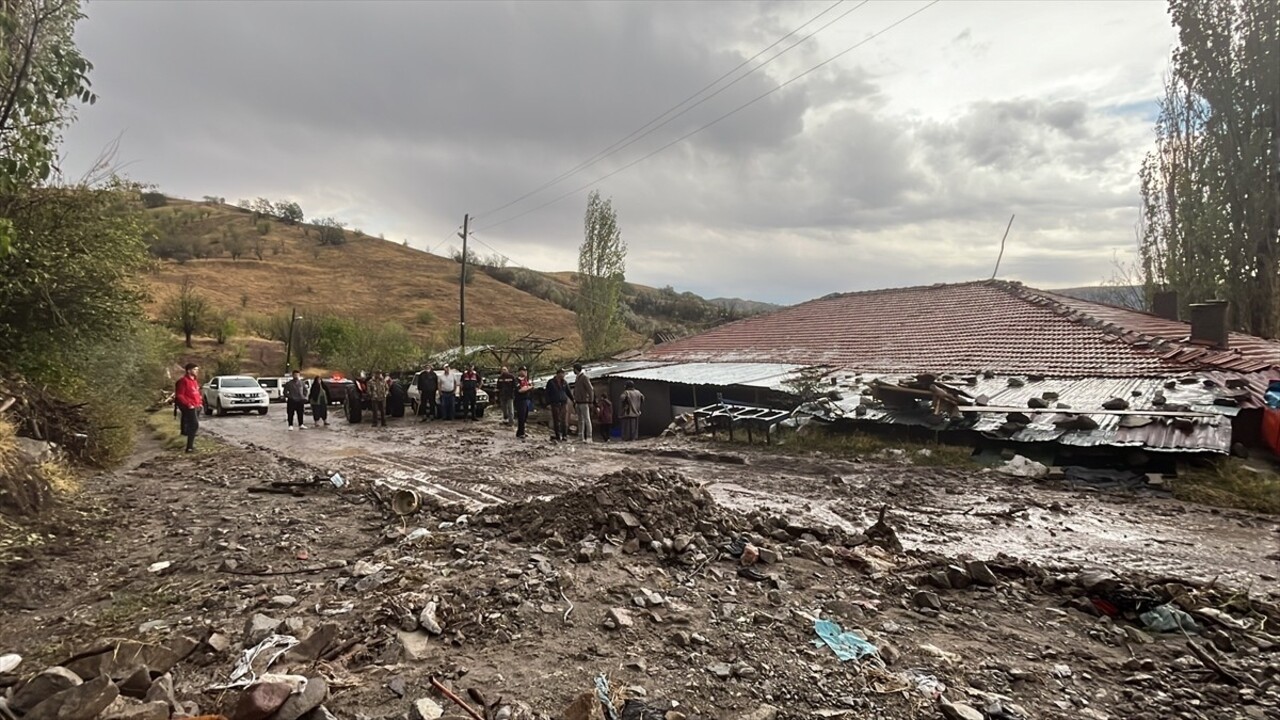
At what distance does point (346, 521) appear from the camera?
7.09 m

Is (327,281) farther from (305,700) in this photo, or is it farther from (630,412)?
(305,700)

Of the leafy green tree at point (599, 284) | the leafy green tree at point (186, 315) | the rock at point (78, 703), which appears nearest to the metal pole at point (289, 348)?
the leafy green tree at point (186, 315)

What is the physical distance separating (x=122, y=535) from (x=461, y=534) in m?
3.60

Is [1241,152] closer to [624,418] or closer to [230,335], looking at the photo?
[624,418]

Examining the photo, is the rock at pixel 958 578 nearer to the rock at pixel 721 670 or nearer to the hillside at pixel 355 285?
the rock at pixel 721 670

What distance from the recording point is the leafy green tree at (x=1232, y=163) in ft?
53.5

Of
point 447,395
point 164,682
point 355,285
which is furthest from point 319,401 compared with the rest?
point 355,285

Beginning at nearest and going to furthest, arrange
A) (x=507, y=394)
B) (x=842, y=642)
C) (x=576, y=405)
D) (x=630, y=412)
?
1. (x=842, y=642)
2. (x=576, y=405)
3. (x=630, y=412)
4. (x=507, y=394)

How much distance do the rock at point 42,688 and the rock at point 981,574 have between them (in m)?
5.90

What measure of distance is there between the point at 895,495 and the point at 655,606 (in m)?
5.73

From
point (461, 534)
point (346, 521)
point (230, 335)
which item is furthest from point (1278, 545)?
point (230, 335)

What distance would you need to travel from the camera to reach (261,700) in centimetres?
295

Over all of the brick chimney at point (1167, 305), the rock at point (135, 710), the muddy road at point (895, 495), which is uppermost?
the brick chimney at point (1167, 305)

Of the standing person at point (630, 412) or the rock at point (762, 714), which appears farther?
the standing person at point (630, 412)
